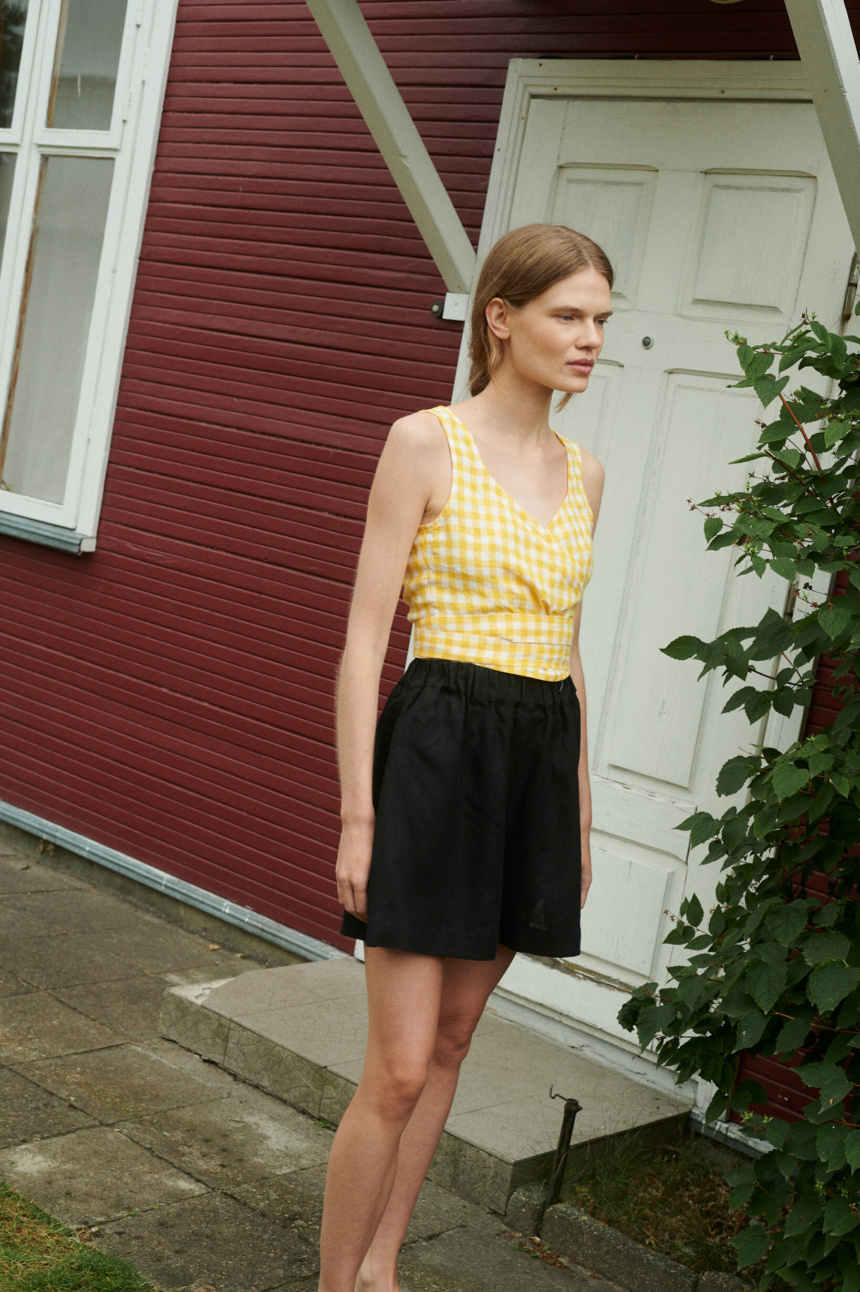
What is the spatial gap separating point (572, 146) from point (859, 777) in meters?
2.52

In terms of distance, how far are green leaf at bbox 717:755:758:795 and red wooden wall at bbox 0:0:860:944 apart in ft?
6.69

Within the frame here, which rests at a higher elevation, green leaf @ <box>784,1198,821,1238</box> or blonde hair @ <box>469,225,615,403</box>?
blonde hair @ <box>469,225,615,403</box>

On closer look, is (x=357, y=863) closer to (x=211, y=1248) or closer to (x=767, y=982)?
(x=767, y=982)

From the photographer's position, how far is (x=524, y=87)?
443cm

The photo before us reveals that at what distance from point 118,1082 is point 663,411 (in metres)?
2.42

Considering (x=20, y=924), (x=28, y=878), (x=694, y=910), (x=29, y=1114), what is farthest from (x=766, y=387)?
(x=28, y=878)

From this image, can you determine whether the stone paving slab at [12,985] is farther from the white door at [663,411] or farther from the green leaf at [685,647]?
the green leaf at [685,647]

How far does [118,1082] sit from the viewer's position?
12.4ft

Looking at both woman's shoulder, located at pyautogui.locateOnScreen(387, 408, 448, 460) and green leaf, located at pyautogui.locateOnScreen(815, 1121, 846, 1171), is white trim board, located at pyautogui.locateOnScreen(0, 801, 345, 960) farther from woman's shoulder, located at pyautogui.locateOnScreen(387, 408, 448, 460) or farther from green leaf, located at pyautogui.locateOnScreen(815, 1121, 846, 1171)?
woman's shoulder, located at pyautogui.locateOnScreen(387, 408, 448, 460)

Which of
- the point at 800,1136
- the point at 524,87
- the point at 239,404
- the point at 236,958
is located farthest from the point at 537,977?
the point at 524,87

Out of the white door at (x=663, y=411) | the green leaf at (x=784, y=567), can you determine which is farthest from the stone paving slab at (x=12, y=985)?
the green leaf at (x=784, y=567)

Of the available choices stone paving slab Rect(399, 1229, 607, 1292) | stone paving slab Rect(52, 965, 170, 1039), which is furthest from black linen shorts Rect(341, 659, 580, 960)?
stone paving slab Rect(52, 965, 170, 1039)

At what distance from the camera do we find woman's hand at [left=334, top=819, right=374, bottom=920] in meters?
2.36

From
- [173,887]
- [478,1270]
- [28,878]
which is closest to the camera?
[478,1270]
